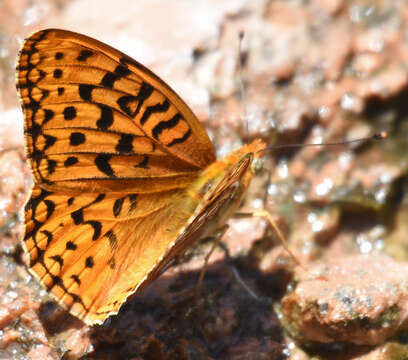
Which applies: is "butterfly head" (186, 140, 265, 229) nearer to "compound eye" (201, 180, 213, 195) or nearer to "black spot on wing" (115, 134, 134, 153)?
"compound eye" (201, 180, 213, 195)

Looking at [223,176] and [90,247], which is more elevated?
[223,176]

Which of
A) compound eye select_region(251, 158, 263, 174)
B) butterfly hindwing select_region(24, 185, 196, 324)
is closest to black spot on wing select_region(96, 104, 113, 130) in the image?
butterfly hindwing select_region(24, 185, 196, 324)

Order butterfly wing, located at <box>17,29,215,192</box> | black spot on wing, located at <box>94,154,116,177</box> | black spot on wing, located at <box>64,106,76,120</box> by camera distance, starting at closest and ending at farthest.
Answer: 1. butterfly wing, located at <box>17,29,215,192</box>
2. black spot on wing, located at <box>64,106,76,120</box>
3. black spot on wing, located at <box>94,154,116,177</box>

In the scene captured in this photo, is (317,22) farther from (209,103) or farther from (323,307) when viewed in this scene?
(323,307)

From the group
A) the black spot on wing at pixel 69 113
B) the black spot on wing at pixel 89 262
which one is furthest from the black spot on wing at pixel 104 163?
the black spot on wing at pixel 89 262

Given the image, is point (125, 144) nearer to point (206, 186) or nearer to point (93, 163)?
point (93, 163)

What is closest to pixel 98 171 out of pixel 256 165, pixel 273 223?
pixel 256 165

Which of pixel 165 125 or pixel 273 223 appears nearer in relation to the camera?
pixel 165 125
